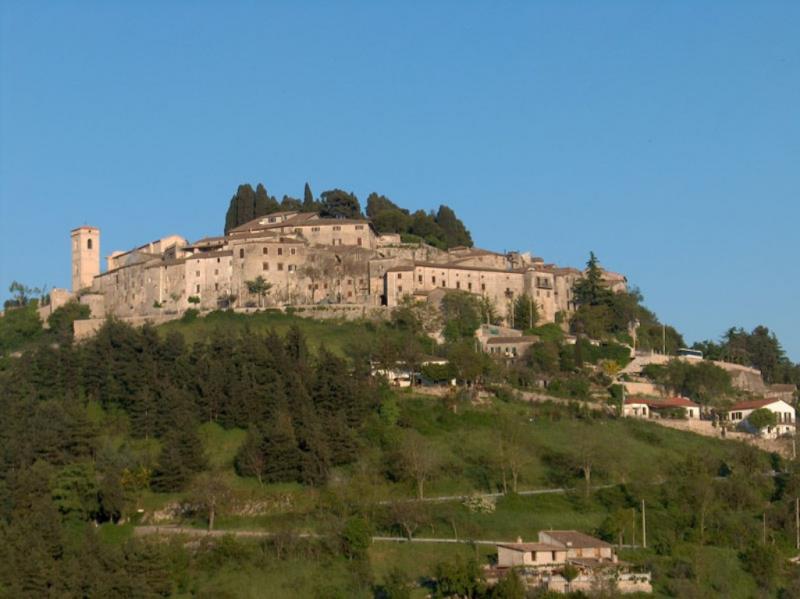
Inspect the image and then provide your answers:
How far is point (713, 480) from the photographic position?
6306cm

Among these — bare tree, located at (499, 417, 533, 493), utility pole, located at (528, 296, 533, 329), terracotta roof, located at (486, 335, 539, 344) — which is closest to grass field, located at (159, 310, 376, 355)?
A: terracotta roof, located at (486, 335, 539, 344)

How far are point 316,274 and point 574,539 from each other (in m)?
31.4

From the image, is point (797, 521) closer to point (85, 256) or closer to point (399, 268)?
point (399, 268)

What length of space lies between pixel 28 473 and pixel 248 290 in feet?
78.1

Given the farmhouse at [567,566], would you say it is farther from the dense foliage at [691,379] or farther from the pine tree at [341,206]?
the pine tree at [341,206]

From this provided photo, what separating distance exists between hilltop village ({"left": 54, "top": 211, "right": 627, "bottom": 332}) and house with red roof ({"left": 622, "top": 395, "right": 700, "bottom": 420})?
1127cm

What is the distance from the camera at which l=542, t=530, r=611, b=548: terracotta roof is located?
178 ft

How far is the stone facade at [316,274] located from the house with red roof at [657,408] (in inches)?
457

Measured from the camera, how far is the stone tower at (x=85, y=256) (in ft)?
301

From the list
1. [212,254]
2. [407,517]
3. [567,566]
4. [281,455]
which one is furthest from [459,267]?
[567,566]

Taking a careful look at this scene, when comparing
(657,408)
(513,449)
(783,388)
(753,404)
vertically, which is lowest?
(513,449)

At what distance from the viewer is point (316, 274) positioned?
83.2m

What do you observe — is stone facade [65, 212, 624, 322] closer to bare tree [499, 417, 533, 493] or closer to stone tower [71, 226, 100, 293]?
stone tower [71, 226, 100, 293]

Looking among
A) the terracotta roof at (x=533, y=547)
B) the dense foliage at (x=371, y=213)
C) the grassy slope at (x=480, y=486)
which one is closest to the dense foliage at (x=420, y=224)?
the dense foliage at (x=371, y=213)
